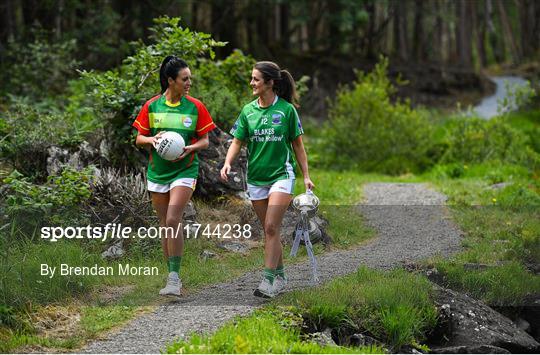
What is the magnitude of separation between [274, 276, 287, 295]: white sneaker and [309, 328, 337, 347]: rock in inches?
31.5

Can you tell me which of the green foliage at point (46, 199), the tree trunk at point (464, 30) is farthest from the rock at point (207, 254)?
the tree trunk at point (464, 30)

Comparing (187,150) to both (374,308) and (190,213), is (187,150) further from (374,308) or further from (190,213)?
(190,213)

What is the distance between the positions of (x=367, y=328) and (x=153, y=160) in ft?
8.42

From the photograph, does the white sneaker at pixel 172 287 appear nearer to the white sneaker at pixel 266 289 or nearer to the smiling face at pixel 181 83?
the white sneaker at pixel 266 289

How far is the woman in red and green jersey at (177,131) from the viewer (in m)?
8.18

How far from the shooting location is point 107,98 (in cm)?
1198

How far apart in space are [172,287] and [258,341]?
1.93m

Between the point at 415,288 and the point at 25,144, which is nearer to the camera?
the point at 415,288

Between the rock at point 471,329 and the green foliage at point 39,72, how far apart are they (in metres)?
13.4

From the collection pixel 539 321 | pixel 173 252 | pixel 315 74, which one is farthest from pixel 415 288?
pixel 315 74

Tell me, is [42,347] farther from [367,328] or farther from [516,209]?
[516,209]

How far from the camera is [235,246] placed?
428 inches

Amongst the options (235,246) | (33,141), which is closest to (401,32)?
(33,141)

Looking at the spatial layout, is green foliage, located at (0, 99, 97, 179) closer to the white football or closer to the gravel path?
the gravel path
